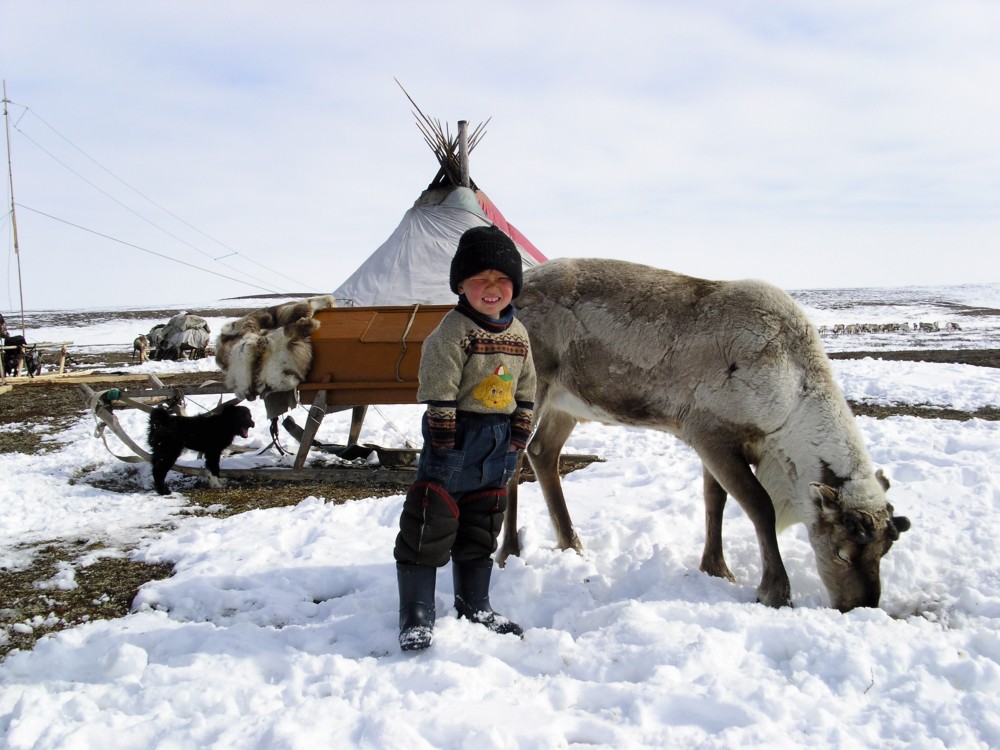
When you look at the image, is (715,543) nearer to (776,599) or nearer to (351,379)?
(776,599)

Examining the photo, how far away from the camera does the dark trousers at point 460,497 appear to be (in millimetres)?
3258

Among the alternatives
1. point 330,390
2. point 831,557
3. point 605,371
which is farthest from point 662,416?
point 330,390

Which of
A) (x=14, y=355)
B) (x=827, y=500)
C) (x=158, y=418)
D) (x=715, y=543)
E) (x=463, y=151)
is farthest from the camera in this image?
(x=14, y=355)

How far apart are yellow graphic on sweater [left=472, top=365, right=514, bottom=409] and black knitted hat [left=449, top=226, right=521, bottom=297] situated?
0.45 meters

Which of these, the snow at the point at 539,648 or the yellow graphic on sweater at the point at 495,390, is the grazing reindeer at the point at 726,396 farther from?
the yellow graphic on sweater at the point at 495,390

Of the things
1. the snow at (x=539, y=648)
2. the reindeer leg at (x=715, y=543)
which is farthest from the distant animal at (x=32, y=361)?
the reindeer leg at (x=715, y=543)

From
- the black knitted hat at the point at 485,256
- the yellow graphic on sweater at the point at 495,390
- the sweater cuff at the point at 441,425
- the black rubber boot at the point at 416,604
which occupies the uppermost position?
the black knitted hat at the point at 485,256

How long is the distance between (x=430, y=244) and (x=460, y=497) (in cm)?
1037

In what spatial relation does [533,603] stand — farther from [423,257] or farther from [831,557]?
[423,257]

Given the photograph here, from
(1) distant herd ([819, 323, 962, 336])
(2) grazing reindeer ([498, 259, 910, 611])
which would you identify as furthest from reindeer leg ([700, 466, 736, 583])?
(1) distant herd ([819, 323, 962, 336])

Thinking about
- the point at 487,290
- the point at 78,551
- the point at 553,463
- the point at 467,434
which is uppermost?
the point at 487,290

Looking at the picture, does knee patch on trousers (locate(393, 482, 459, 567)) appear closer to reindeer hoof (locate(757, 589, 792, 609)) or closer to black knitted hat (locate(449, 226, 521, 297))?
black knitted hat (locate(449, 226, 521, 297))

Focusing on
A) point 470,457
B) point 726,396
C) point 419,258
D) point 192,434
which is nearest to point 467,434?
point 470,457

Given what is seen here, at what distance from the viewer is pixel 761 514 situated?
389 centimetres
